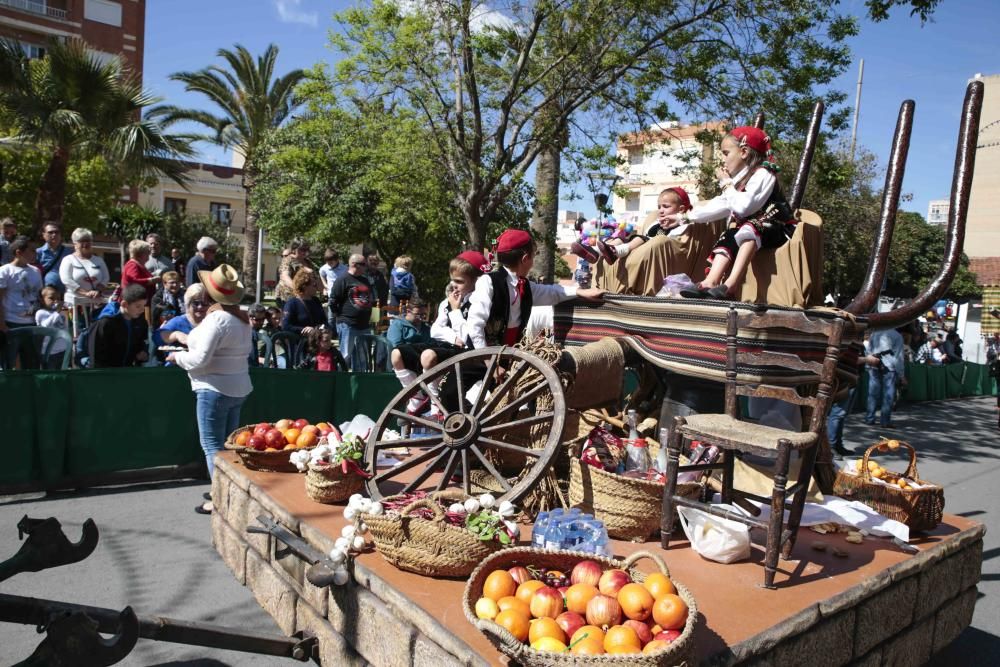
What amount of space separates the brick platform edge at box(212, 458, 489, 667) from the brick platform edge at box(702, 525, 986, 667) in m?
1.03

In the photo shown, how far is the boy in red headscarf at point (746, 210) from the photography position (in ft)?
15.2

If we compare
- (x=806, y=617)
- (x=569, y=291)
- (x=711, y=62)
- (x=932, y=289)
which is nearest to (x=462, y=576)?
(x=806, y=617)

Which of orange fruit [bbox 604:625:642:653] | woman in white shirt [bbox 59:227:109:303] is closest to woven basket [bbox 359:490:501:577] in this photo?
orange fruit [bbox 604:625:642:653]

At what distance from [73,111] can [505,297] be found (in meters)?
17.4

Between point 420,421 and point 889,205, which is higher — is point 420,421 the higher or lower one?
the lower one

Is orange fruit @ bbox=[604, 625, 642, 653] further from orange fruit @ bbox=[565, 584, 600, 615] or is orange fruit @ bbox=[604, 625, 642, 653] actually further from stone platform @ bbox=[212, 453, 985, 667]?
stone platform @ bbox=[212, 453, 985, 667]

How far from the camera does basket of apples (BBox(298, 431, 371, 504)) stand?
4023mm

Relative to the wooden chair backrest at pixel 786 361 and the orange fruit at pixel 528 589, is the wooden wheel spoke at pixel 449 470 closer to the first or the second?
the orange fruit at pixel 528 589

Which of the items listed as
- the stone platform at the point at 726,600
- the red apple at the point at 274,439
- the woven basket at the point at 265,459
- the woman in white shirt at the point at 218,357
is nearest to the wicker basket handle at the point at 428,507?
the stone platform at the point at 726,600

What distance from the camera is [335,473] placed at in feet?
13.2

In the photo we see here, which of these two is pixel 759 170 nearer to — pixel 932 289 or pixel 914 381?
pixel 932 289

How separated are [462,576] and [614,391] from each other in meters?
1.87

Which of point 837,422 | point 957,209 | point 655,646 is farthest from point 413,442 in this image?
point 837,422

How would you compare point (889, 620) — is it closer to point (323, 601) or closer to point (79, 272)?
point (323, 601)
